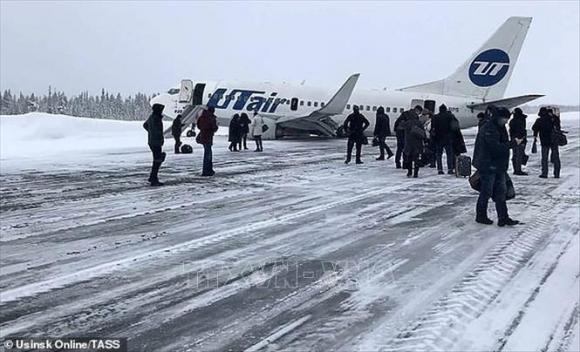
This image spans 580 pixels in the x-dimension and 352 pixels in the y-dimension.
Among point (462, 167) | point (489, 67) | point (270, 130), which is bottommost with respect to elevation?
point (462, 167)

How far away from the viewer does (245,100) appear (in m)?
30.7

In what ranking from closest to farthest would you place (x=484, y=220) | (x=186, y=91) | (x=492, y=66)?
(x=484, y=220) < (x=492, y=66) < (x=186, y=91)

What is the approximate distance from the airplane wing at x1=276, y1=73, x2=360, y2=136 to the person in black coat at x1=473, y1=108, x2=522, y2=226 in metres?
20.0

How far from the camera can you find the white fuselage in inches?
1200

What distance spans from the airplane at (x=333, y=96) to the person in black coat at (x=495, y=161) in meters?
21.4

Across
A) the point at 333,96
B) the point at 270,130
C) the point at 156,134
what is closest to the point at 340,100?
the point at 333,96

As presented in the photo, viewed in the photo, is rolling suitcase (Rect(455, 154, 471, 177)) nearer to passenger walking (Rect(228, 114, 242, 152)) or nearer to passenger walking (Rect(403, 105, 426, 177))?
passenger walking (Rect(403, 105, 426, 177))

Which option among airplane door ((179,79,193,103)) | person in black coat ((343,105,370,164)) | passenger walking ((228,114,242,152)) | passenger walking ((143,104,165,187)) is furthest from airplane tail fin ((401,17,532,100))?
passenger walking ((143,104,165,187))

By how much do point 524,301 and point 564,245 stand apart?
251 cm

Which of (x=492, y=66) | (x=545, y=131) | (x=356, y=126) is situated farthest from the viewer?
(x=492, y=66)

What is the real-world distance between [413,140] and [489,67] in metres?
18.2

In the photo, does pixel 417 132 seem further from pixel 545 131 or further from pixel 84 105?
pixel 84 105

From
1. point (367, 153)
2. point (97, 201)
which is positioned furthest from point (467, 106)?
point (97, 201)

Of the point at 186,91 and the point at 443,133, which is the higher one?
the point at 186,91
